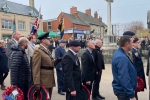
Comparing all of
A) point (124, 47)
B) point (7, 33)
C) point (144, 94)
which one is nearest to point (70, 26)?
point (7, 33)

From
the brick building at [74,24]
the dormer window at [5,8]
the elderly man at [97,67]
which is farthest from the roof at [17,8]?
the elderly man at [97,67]

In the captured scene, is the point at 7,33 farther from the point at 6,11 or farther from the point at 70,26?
the point at 70,26

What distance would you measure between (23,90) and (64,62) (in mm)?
1301

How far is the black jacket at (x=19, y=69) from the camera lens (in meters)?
4.72

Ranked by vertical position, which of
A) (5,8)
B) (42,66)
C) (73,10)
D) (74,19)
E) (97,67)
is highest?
(73,10)

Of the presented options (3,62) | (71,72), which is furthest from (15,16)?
(71,72)

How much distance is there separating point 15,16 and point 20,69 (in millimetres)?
37016

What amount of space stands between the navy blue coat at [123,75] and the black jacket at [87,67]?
212 centimetres

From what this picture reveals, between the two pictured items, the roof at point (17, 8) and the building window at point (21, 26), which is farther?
the building window at point (21, 26)

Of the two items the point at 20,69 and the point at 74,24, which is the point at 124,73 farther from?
the point at 74,24

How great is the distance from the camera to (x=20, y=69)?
484 cm

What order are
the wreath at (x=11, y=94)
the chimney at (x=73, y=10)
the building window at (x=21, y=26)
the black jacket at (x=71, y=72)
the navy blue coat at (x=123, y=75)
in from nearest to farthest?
the navy blue coat at (x=123, y=75), the black jacket at (x=71, y=72), the wreath at (x=11, y=94), the building window at (x=21, y=26), the chimney at (x=73, y=10)

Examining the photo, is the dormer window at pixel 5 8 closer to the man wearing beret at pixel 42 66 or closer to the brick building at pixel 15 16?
the brick building at pixel 15 16

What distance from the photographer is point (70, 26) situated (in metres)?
46.0
